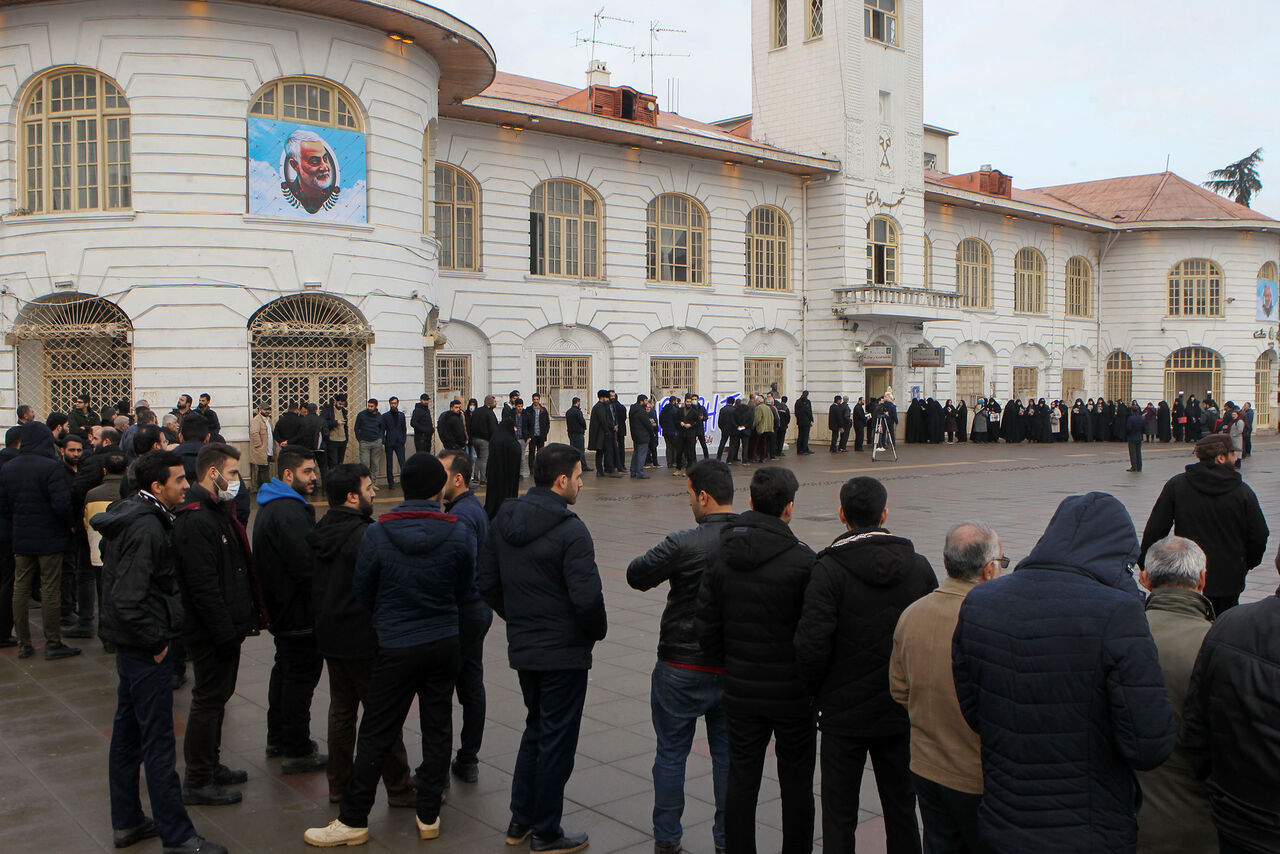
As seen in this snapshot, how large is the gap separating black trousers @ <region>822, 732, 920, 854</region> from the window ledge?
16462mm

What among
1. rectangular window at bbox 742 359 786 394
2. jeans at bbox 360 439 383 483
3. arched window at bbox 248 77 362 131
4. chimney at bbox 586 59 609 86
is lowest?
jeans at bbox 360 439 383 483

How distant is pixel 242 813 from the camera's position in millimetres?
5414

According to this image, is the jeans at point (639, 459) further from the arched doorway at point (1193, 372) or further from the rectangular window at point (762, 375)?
the arched doorway at point (1193, 372)

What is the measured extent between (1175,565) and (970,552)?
750mm

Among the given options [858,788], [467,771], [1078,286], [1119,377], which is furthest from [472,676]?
[1119,377]

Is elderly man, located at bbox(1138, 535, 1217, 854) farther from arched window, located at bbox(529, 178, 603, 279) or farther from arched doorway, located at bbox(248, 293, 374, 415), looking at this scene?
arched window, located at bbox(529, 178, 603, 279)

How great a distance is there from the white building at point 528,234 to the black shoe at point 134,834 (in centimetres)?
1406

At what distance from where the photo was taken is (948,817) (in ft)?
12.4

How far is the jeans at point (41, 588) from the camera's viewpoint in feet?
28.4

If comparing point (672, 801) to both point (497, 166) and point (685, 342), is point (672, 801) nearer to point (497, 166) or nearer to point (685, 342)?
point (497, 166)

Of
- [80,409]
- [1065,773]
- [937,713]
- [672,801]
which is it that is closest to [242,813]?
[672,801]

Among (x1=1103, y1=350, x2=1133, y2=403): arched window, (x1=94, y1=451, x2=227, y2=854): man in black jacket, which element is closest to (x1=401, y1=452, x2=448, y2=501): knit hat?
(x1=94, y1=451, x2=227, y2=854): man in black jacket

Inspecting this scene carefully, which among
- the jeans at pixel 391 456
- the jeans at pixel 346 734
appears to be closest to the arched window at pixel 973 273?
the jeans at pixel 391 456

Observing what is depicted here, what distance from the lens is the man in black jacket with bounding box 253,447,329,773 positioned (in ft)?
19.6
